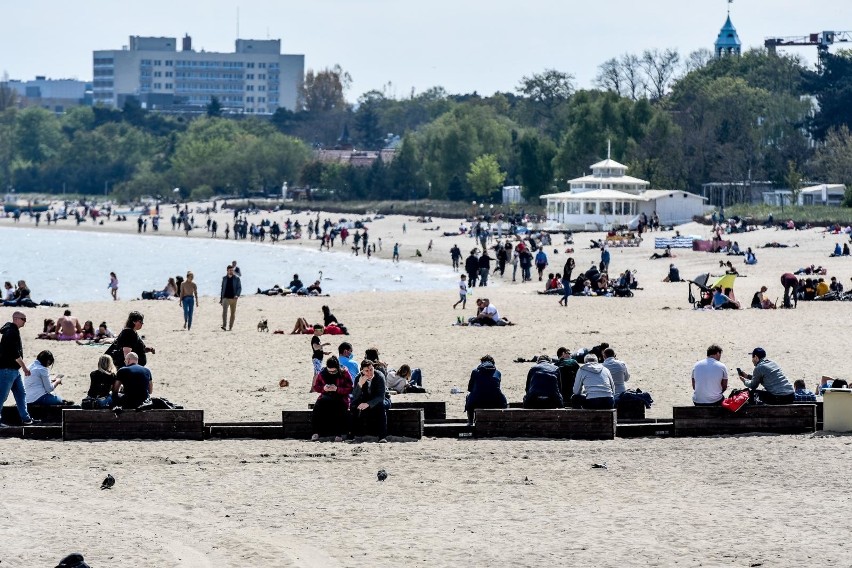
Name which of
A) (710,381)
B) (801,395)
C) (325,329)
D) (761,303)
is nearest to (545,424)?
(710,381)

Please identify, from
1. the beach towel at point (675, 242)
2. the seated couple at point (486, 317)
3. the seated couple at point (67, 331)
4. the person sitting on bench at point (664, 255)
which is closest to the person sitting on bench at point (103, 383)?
the seated couple at point (67, 331)

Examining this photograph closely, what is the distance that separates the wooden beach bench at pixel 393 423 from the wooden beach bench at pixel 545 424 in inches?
21.6

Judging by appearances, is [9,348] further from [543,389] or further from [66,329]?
[66,329]

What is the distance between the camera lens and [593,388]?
562 inches

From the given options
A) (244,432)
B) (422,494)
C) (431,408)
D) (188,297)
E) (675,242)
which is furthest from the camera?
(675,242)

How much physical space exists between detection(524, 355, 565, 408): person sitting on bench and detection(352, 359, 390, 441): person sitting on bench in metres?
1.36

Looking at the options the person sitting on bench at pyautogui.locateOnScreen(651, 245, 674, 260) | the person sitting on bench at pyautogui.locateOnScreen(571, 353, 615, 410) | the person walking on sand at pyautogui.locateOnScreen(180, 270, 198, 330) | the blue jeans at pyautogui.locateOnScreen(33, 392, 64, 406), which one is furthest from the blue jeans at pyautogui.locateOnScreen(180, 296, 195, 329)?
the person sitting on bench at pyautogui.locateOnScreen(651, 245, 674, 260)

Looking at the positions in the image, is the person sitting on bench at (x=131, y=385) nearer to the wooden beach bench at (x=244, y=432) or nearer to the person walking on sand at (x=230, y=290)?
the wooden beach bench at (x=244, y=432)

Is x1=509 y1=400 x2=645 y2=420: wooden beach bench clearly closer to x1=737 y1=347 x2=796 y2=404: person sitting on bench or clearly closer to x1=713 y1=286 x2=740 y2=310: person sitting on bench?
x1=737 y1=347 x2=796 y2=404: person sitting on bench

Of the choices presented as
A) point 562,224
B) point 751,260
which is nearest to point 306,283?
point 751,260

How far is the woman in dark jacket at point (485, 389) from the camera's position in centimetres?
1448

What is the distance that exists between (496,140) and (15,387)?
317 feet

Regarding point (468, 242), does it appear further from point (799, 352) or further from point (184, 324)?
point (799, 352)

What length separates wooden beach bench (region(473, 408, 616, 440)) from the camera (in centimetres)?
1412
